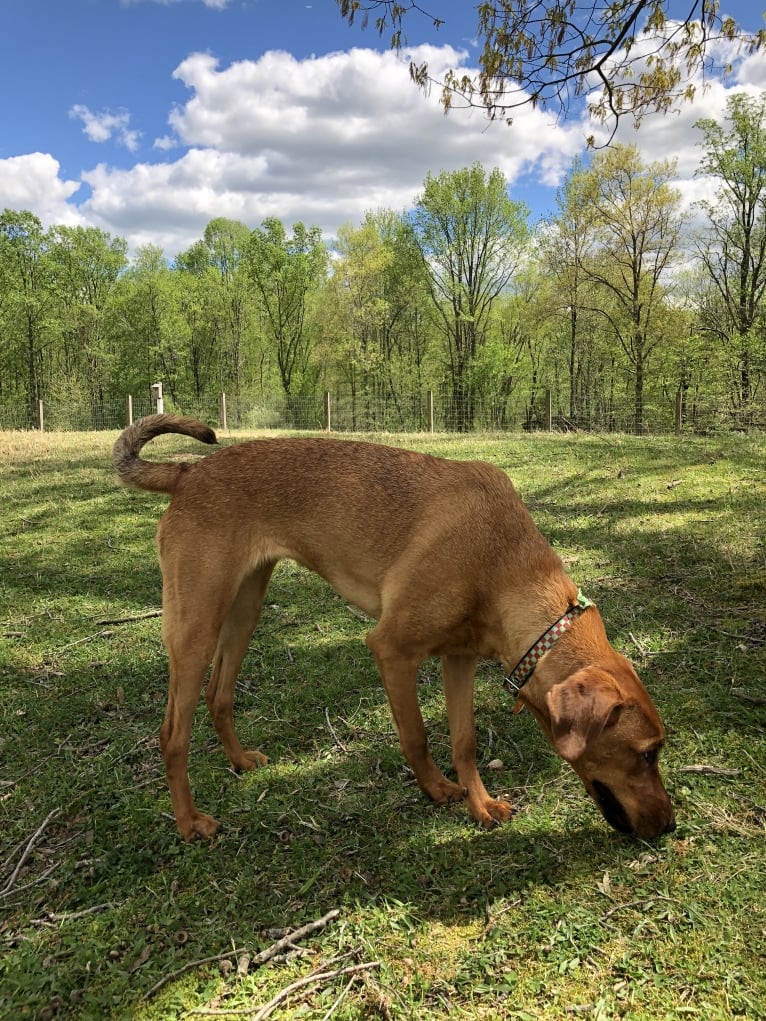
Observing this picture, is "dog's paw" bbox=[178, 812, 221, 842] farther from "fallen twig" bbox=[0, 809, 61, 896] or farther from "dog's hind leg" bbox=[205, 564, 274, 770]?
"fallen twig" bbox=[0, 809, 61, 896]

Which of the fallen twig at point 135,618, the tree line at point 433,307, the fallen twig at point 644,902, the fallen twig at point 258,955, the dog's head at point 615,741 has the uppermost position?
the tree line at point 433,307

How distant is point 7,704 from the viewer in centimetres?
442

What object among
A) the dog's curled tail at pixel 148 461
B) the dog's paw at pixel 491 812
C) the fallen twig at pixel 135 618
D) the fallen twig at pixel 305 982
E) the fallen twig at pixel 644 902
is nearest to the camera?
the fallen twig at pixel 305 982

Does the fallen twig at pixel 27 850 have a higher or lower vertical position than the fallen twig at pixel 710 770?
lower

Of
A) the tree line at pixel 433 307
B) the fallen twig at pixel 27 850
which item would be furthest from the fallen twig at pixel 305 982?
the tree line at pixel 433 307

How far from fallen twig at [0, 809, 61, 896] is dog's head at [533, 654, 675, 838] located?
8.43ft

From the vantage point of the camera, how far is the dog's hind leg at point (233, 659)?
12.1 feet

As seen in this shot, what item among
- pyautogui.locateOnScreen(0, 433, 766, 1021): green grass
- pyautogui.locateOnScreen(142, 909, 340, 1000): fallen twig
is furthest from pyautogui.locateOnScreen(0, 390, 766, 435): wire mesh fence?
pyautogui.locateOnScreen(142, 909, 340, 1000): fallen twig

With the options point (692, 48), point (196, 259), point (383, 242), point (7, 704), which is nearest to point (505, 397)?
point (383, 242)

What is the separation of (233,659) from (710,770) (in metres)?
2.77

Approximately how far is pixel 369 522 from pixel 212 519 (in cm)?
86

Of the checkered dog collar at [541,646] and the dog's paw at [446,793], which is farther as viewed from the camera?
the dog's paw at [446,793]

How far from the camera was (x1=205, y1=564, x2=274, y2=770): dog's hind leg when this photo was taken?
370 centimetres

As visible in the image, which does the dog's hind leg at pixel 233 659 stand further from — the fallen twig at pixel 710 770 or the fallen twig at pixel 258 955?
the fallen twig at pixel 710 770
